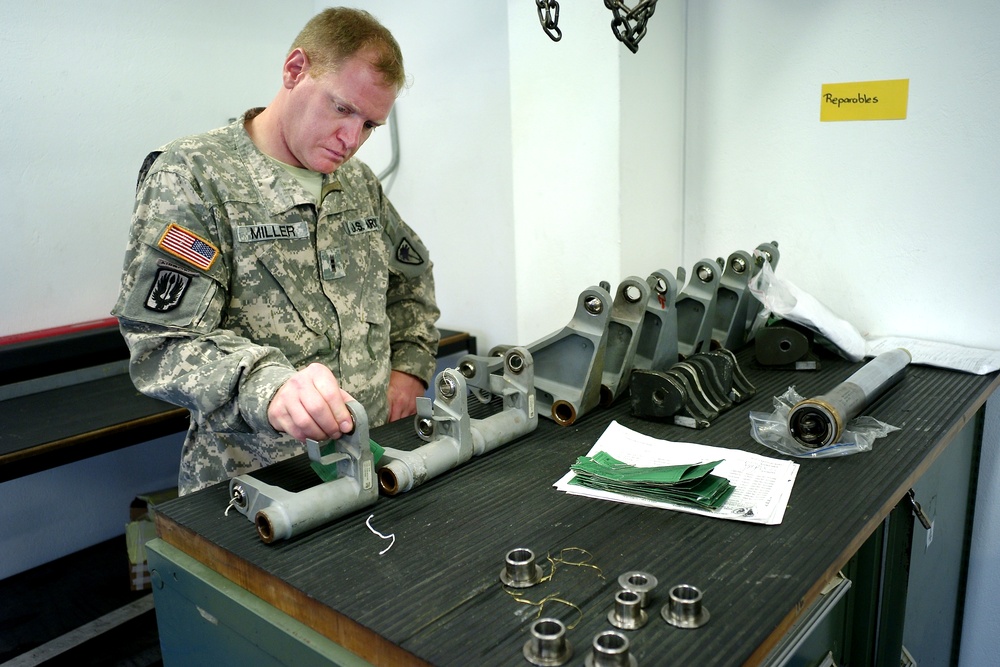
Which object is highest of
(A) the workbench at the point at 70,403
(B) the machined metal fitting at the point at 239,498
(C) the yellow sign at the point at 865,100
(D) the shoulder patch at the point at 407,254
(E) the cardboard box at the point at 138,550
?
(C) the yellow sign at the point at 865,100

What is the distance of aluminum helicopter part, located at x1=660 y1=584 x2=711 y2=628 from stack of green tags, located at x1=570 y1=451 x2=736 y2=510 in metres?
0.28

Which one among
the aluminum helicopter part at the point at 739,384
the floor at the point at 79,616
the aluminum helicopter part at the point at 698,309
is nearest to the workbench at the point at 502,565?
the aluminum helicopter part at the point at 739,384

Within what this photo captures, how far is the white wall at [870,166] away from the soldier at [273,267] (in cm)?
103

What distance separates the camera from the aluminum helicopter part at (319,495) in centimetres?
109

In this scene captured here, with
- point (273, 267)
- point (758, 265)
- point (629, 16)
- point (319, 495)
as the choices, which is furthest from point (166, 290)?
point (758, 265)

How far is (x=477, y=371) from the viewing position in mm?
1521

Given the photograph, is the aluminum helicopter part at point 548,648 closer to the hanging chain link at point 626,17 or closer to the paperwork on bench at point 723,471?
the paperwork on bench at point 723,471

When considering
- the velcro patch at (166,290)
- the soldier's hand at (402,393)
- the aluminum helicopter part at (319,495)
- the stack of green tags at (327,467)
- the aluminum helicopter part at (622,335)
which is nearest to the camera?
the aluminum helicopter part at (319,495)

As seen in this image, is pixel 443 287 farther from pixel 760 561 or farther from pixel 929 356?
pixel 760 561

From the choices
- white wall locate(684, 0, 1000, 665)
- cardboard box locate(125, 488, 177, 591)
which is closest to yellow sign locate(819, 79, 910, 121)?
white wall locate(684, 0, 1000, 665)

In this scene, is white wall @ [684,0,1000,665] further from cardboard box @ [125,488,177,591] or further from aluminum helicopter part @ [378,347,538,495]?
cardboard box @ [125,488,177,591]

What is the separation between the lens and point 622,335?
167 cm

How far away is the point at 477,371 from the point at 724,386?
52cm

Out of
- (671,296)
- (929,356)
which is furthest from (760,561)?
(929,356)
